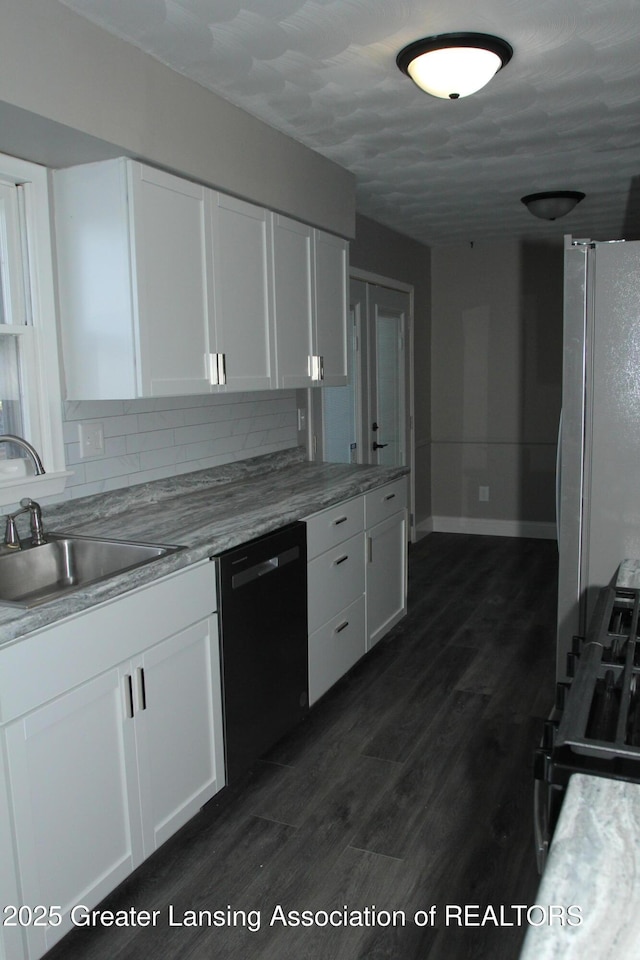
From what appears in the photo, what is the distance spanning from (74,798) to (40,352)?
1367mm

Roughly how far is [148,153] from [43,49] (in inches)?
17.8

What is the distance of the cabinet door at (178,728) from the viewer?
6.89 feet

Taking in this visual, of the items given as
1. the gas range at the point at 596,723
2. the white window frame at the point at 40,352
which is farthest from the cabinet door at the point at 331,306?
the gas range at the point at 596,723

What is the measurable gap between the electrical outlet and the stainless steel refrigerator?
5.50 ft

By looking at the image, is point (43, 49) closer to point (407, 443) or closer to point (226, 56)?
point (226, 56)

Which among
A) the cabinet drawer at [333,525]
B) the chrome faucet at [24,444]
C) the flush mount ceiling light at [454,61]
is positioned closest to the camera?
the chrome faucet at [24,444]

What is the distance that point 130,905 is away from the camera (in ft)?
6.82

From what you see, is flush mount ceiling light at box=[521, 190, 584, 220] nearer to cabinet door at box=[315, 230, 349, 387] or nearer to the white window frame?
cabinet door at box=[315, 230, 349, 387]

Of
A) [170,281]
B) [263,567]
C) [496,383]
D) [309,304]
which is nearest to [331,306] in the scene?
[309,304]

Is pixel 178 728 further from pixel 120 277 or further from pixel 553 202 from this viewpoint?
pixel 553 202

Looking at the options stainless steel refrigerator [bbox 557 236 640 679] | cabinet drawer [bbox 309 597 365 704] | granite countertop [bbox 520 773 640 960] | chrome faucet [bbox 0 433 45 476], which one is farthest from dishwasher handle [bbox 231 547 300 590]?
granite countertop [bbox 520 773 640 960]

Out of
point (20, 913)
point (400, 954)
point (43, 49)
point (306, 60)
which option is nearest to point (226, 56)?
point (306, 60)

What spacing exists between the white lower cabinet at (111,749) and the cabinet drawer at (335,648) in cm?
70

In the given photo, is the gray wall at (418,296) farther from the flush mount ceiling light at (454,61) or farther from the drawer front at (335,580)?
the flush mount ceiling light at (454,61)
